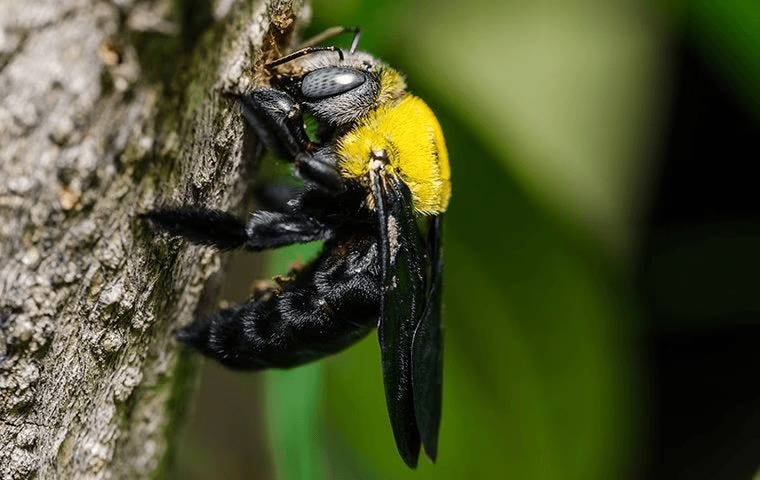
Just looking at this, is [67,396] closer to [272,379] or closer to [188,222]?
[188,222]

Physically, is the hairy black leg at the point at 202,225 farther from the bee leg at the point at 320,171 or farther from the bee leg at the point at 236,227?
the bee leg at the point at 320,171

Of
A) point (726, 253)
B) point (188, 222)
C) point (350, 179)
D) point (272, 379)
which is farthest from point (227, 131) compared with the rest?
point (726, 253)

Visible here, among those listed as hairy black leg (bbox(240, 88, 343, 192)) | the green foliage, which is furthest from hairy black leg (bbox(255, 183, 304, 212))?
the green foliage

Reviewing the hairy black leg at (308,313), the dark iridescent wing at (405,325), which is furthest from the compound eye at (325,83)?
the hairy black leg at (308,313)

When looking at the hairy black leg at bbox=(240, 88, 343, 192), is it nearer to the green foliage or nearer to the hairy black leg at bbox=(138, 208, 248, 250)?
the hairy black leg at bbox=(138, 208, 248, 250)

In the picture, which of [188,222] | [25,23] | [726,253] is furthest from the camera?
[726,253]
